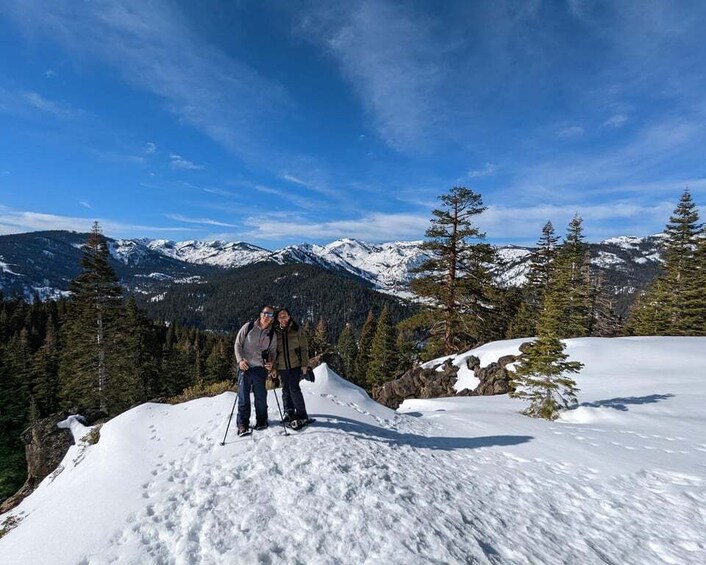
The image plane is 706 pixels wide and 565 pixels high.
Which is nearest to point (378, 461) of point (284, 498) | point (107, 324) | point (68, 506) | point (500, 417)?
point (284, 498)

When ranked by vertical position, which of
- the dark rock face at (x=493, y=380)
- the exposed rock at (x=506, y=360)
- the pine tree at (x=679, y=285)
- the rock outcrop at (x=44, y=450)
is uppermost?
the pine tree at (x=679, y=285)

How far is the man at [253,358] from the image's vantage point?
24.4ft

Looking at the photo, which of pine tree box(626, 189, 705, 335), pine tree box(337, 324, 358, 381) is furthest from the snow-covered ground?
pine tree box(337, 324, 358, 381)

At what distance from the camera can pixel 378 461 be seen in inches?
258

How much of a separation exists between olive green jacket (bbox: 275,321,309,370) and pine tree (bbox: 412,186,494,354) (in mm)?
15265

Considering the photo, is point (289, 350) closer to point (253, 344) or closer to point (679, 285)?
point (253, 344)

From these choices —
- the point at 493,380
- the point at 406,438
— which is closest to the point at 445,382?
the point at 493,380

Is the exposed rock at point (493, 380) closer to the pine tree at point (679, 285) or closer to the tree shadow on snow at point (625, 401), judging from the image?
the tree shadow on snow at point (625, 401)

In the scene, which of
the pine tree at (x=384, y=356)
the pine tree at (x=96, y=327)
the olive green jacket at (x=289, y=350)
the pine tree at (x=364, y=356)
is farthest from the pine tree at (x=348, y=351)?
the olive green jacket at (x=289, y=350)

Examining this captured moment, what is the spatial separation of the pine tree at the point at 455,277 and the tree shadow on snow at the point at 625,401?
9.54 metres

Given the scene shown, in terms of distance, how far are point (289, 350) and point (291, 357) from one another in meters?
0.16

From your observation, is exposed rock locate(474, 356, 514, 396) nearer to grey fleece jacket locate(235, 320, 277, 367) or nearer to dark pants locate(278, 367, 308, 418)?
dark pants locate(278, 367, 308, 418)

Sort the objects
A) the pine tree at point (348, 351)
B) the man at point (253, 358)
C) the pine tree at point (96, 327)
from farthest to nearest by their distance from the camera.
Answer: the pine tree at point (348, 351) → the pine tree at point (96, 327) → the man at point (253, 358)

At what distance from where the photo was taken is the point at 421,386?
2102 centimetres
